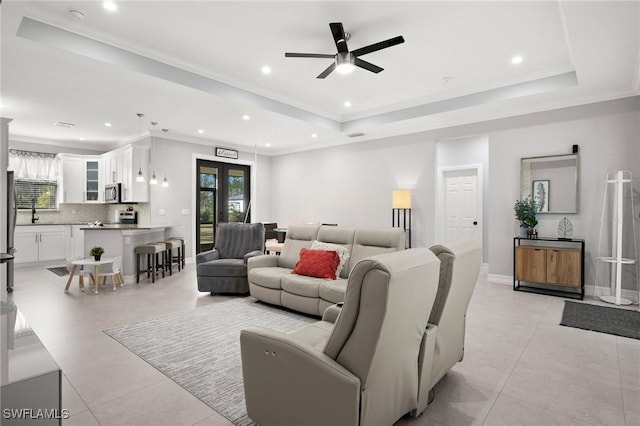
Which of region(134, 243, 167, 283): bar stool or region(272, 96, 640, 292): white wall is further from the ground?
region(272, 96, 640, 292): white wall

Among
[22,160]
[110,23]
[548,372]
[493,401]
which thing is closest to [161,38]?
[110,23]

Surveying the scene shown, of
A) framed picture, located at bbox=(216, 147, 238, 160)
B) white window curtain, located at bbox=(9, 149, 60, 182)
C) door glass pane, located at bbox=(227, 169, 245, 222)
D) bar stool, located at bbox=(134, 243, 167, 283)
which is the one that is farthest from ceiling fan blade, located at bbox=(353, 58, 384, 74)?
white window curtain, located at bbox=(9, 149, 60, 182)

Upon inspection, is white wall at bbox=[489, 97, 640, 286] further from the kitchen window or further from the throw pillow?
the kitchen window

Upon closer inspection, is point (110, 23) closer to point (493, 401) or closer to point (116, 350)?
point (116, 350)

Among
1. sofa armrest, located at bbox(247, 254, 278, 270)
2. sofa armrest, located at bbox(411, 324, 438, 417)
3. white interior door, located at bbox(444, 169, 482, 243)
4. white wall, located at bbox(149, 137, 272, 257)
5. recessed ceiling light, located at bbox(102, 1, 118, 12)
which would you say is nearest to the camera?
sofa armrest, located at bbox(411, 324, 438, 417)

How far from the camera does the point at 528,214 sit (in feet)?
16.7

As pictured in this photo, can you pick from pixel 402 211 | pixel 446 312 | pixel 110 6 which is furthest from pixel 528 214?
pixel 110 6

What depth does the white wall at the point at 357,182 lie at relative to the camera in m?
6.59

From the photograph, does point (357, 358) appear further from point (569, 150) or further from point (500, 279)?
point (569, 150)

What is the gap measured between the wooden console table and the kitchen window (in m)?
9.55

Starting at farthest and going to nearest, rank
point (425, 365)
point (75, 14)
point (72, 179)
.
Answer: point (72, 179), point (75, 14), point (425, 365)

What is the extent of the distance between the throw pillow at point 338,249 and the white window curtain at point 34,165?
711 cm

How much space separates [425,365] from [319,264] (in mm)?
2109

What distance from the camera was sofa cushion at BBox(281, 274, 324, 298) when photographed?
368 cm
